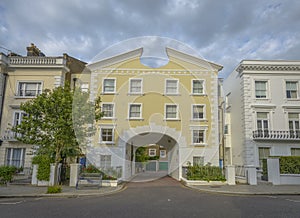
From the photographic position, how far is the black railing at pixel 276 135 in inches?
795

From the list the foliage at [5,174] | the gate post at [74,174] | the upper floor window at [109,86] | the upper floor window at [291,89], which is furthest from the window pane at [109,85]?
the upper floor window at [291,89]

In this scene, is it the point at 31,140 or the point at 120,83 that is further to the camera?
the point at 120,83

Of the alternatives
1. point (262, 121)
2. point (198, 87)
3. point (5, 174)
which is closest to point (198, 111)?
point (198, 87)

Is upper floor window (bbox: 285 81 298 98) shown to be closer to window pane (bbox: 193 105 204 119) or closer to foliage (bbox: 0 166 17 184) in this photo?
window pane (bbox: 193 105 204 119)

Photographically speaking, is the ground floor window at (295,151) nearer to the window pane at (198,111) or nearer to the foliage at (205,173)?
the window pane at (198,111)

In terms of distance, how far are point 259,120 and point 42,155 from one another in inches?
679

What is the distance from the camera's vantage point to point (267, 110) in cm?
2092

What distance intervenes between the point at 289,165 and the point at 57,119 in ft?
49.8

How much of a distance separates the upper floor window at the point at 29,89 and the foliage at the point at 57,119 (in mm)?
7493

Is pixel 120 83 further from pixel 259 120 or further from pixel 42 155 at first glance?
pixel 259 120

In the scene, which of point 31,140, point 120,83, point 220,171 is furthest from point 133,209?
point 120,83

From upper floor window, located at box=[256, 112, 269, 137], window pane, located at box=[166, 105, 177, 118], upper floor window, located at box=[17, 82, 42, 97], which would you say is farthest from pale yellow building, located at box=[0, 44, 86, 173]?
upper floor window, located at box=[256, 112, 269, 137]

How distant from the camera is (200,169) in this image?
54.0 ft

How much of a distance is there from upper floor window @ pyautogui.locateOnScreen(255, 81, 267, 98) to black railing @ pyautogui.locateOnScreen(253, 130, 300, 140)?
10.5ft
